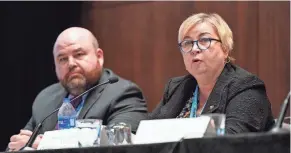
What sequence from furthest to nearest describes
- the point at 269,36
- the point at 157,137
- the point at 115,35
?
1. the point at 115,35
2. the point at 269,36
3. the point at 157,137

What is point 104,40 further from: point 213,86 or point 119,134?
point 119,134

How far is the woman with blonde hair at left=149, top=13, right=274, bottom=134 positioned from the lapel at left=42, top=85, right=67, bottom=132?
2.39 ft

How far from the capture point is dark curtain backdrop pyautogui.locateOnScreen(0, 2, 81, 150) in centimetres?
435

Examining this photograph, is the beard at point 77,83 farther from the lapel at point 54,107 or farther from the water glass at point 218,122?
the water glass at point 218,122

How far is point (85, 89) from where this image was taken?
3469 mm

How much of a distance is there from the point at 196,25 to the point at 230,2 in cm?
124

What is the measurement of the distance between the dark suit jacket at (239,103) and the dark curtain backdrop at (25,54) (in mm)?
1864

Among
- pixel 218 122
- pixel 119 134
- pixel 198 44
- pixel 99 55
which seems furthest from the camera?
pixel 99 55

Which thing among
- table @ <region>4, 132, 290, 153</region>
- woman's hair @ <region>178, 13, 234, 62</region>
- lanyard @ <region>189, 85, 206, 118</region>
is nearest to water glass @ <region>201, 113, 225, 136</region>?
table @ <region>4, 132, 290, 153</region>

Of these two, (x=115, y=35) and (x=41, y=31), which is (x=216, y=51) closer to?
(x=115, y=35)

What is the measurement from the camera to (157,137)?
6.63 ft

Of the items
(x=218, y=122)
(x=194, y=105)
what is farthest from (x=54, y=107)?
Result: (x=218, y=122)

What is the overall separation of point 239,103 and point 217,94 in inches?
5.7

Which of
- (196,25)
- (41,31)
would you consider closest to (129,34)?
(41,31)
